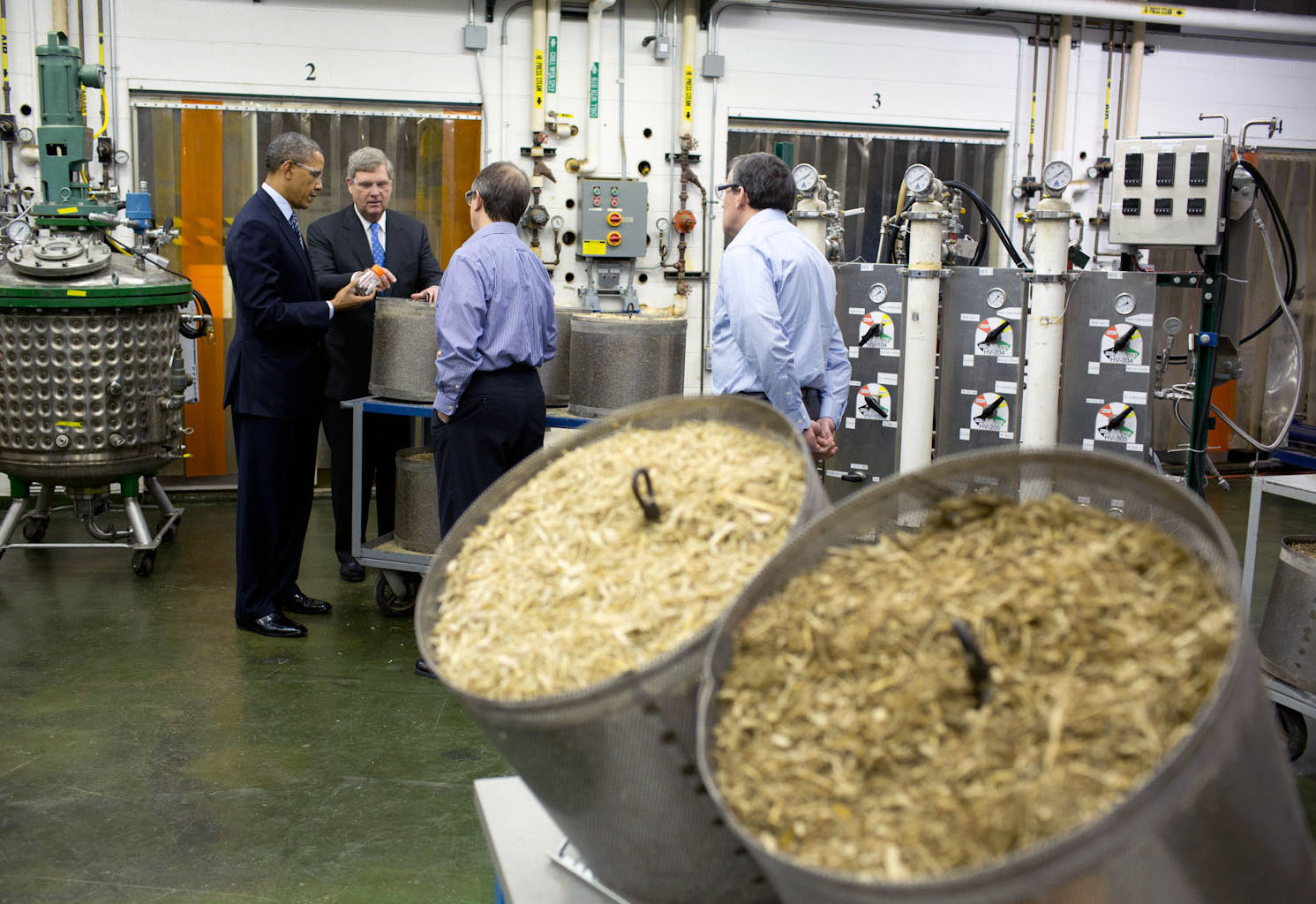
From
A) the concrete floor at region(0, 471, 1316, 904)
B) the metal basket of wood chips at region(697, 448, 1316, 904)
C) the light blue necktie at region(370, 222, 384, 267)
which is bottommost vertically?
the concrete floor at region(0, 471, 1316, 904)

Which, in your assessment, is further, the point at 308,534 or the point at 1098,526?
the point at 308,534

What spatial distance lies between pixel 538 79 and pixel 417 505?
291 cm

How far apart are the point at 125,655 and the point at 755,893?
3.25m

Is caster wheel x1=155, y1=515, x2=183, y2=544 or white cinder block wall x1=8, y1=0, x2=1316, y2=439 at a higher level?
white cinder block wall x1=8, y1=0, x2=1316, y2=439

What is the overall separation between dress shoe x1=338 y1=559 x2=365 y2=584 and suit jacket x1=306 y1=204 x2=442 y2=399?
29.9 inches

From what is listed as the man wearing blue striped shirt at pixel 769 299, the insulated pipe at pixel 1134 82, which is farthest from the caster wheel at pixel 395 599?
the insulated pipe at pixel 1134 82

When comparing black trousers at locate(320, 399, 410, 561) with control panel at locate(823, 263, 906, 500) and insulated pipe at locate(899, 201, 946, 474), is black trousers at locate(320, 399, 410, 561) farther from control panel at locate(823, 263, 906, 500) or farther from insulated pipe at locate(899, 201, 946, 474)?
insulated pipe at locate(899, 201, 946, 474)

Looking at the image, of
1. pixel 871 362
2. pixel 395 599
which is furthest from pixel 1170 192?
pixel 395 599

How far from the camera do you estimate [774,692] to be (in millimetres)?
1138

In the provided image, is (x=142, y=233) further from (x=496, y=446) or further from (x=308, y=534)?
(x=496, y=446)

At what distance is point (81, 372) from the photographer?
447cm

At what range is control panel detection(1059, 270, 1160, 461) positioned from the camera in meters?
4.94

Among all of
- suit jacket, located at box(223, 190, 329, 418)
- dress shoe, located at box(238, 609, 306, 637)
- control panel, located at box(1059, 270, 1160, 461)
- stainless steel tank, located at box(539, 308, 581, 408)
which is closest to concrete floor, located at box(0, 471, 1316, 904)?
dress shoe, located at box(238, 609, 306, 637)

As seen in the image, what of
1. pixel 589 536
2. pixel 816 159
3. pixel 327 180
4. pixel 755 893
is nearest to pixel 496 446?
pixel 589 536
